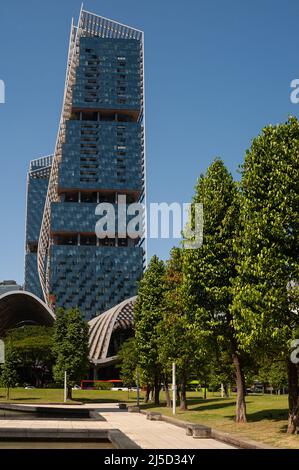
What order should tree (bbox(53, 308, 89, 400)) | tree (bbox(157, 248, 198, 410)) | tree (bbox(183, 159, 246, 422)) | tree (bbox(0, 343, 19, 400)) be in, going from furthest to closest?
tree (bbox(53, 308, 89, 400)), tree (bbox(0, 343, 19, 400)), tree (bbox(157, 248, 198, 410)), tree (bbox(183, 159, 246, 422))

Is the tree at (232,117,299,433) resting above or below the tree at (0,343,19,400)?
above

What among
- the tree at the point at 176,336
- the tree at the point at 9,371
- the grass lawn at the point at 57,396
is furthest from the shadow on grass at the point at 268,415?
the tree at the point at 9,371

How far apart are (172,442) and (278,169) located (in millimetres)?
12225

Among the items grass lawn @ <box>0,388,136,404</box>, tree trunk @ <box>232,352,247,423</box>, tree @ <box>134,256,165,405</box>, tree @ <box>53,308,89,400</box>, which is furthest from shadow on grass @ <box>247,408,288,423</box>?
grass lawn @ <box>0,388,136,404</box>

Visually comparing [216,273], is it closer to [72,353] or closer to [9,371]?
[72,353]

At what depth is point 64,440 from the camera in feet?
81.1

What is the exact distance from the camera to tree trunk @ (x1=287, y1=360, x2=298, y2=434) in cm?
2441

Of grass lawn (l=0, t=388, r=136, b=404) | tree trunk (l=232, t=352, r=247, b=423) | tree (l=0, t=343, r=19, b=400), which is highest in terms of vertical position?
tree trunk (l=232, t=352, r=247, b=423)

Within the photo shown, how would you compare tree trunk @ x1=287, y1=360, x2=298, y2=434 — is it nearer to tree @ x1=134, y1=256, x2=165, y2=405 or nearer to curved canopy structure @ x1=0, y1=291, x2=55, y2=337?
tree @ x1=134, y1=256, x2=165, y2=405

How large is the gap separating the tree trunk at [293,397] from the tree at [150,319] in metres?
25.8

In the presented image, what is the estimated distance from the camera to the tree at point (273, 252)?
2389 cm

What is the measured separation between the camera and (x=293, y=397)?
25.2 metres

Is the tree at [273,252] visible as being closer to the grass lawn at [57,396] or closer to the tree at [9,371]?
the tree at [9,371]
